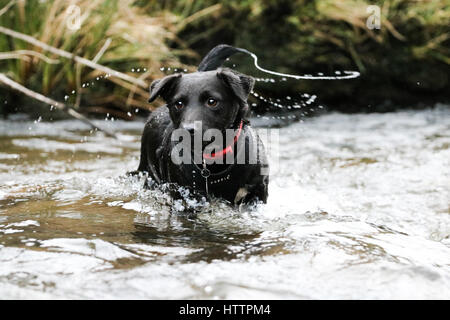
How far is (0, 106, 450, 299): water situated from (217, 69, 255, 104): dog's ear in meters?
0.74

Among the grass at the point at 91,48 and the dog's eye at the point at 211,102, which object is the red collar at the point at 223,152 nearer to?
the dog's eye at the point at 211,102

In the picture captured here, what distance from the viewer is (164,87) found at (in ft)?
11.9

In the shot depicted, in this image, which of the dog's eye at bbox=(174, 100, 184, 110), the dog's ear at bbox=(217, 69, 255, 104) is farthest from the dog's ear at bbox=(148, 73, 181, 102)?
the dog's ear at bbox=(217, 69, 255, 104)

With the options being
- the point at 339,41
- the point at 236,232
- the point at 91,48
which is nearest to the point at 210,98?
the point at 236,232

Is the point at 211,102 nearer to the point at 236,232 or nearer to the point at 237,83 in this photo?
the point at 237,83

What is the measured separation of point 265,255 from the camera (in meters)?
2.68

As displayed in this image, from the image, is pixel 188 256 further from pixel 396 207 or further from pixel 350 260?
pixel 396 207

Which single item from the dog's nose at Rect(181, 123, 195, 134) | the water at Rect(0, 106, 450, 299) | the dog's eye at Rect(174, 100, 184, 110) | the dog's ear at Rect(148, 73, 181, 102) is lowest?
the water at Rect(0, 106, 450, 299)

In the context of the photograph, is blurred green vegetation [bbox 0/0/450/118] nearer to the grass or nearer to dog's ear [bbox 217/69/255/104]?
the grass

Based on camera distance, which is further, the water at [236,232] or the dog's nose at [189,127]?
the dog's nose at [189,127]

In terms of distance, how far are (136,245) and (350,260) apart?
3.34 ft

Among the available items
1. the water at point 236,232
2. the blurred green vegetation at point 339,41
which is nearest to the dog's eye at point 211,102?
the water at point 236,232

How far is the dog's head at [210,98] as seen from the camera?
3364 millimetres

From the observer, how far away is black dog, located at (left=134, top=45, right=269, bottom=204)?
3408 millimetres
